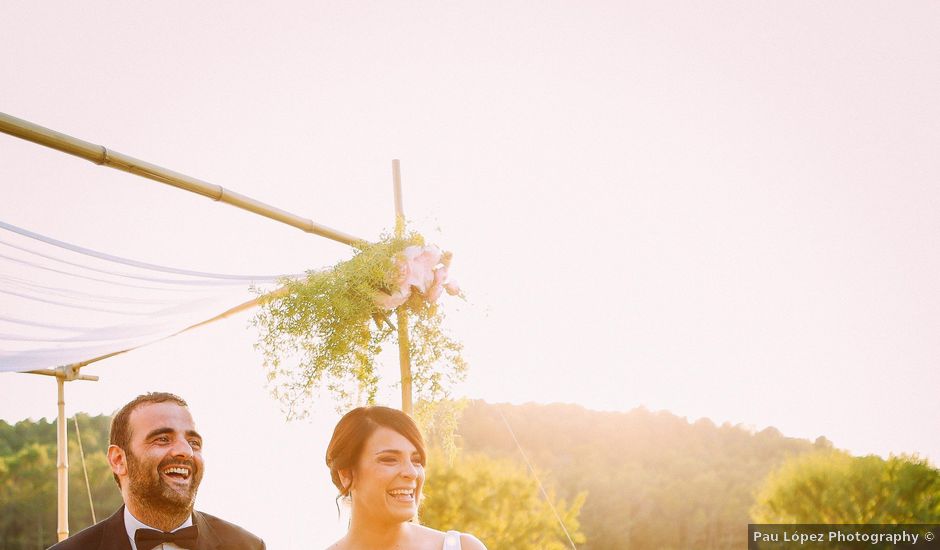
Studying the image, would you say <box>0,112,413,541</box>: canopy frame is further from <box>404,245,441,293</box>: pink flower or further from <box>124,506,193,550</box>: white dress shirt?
<box>124,506,193,550</box>: white dress shirt

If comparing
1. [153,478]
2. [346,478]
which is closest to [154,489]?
[153,478]

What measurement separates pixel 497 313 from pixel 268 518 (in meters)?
3.36

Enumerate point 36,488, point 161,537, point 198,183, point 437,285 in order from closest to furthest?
1. point 161,537
2. point 437,285
3. point 198,183
4. point 36,488

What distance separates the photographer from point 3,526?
82.0 feet

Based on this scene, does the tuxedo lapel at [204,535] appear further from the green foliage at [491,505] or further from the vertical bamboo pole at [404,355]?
the green foliage at [491,505]

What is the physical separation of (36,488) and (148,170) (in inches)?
939

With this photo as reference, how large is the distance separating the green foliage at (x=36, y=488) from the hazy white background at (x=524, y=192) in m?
11.7

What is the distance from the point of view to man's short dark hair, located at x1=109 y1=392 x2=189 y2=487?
9.04ft

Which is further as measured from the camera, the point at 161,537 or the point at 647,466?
the point at 647,466

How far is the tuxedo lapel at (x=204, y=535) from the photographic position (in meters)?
2.80

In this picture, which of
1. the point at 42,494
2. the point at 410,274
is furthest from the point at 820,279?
the point at 410,274

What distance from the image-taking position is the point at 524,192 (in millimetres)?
18297

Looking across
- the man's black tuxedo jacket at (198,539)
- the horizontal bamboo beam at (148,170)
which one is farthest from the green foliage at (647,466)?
→ the man's black tuxedo jacket at (198,539)

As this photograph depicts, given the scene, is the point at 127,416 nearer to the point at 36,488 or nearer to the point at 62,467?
the point at 62,467
